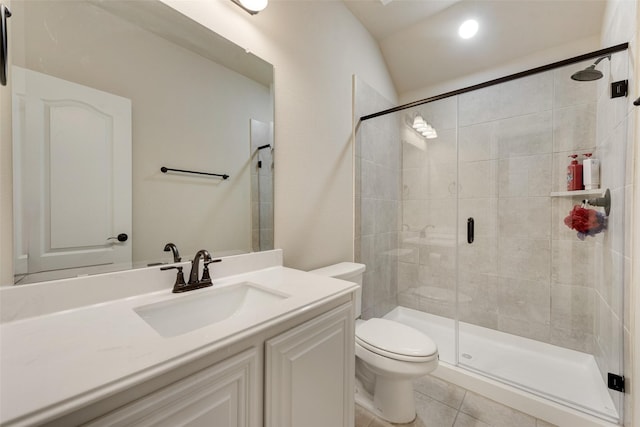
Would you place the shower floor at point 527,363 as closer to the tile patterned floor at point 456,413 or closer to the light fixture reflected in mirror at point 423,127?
the tile patterned floor at point 456,413

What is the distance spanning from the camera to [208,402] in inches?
23.4

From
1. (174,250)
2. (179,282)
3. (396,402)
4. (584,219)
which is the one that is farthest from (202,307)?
(584,219)

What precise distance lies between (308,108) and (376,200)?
1009 millimetres

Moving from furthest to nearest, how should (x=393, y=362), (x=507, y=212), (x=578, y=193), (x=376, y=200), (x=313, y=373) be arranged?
(x=376, y=200)
(x=507, y=212)
(x=578, y=193)
(x=393, y=362)
(x=313, y=373)

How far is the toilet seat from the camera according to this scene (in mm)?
1312

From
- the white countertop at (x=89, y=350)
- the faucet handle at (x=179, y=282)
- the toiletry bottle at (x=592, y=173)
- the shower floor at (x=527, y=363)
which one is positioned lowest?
the shower floor at (x=527, y=363)

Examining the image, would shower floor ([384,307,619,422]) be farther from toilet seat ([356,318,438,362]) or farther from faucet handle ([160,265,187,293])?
faucet handle ([160,265,187,293])

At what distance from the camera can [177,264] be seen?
1.01m

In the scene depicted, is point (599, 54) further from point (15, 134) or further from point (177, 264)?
point (15, 134)

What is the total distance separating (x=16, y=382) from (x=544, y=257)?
8.88 ft

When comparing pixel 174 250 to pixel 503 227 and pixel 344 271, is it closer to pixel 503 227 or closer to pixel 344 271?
pixel 344 271

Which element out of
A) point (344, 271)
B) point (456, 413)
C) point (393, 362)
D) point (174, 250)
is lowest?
point (456, 413)

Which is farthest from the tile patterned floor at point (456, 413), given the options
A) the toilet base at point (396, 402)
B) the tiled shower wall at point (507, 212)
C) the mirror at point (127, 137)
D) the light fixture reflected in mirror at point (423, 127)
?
the light fixture reflected in mirror at point (423, 127)

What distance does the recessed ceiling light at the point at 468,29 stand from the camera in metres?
1.97
